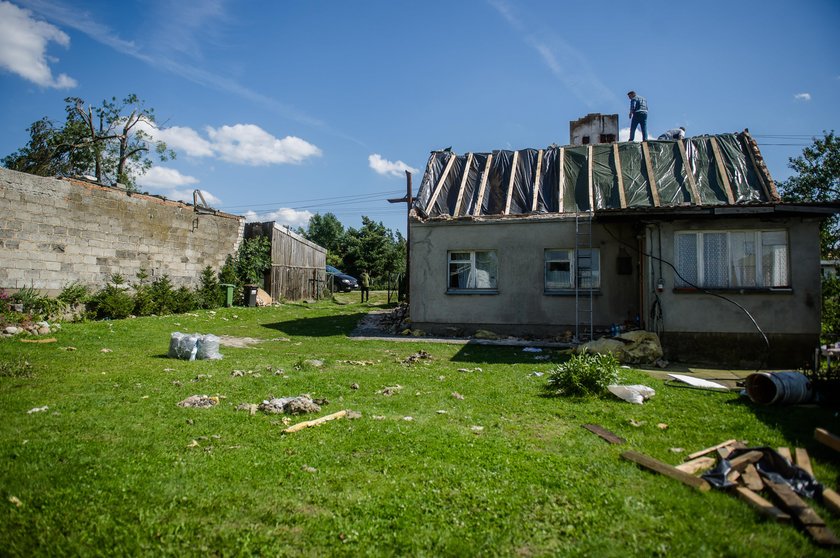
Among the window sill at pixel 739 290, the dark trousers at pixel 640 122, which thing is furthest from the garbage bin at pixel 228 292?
the dark trousers at pixel 640 122

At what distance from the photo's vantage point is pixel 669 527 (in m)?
3.14

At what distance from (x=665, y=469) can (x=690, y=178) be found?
42.2 feet

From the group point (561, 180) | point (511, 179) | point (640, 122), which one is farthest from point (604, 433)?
point (640, 122)

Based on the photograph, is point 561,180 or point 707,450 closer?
point 707,450

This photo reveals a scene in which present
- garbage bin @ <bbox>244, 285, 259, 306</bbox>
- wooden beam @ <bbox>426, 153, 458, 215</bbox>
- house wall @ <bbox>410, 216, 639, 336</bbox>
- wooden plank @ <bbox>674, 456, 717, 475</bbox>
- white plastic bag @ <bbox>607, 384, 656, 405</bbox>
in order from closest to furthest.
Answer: wooden plank @ <bbox>674, 456, 717, 475</bbox>
white plastic bag @ <bbox>607, 384, 656, 405</bbox>
house wall @ <bbox>410, 216, 639, 336</bbox>
wooden beam @ <bbox>426, 153, 458, 215</bbox>
garbage bin @ <bbox>244, 285, 259, 306</bbox>

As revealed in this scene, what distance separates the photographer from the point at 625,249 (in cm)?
1352

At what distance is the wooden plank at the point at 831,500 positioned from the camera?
10.7ft

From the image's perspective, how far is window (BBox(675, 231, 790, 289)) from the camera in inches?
422

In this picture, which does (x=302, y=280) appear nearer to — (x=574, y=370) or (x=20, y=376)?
(x=20, y=376)

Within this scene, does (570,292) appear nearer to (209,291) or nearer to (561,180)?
(561,180)

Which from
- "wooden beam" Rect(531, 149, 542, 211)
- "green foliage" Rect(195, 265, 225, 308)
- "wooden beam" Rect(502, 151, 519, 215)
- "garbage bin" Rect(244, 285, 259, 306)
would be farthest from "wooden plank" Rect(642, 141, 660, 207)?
"green foliage" Rect(195, 265, 225, 308)

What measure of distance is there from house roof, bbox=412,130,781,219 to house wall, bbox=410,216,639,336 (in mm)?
626

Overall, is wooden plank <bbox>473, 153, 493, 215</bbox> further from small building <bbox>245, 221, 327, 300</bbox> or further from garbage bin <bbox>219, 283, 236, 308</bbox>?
garbage bin <bbox>219, 283, 236, 308</bbox>

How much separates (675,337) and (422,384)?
6644 millimetres
